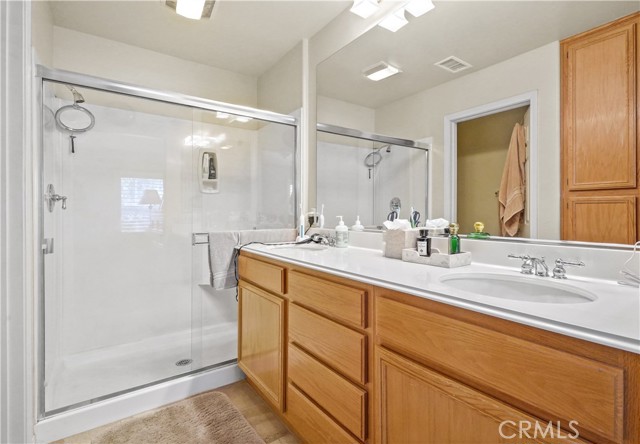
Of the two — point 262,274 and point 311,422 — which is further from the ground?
point 262,274

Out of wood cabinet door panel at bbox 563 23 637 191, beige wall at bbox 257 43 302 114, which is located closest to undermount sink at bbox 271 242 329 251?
beige wall at bbox 257 43 302 114

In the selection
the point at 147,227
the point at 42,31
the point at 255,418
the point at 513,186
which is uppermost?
the point at 42,31

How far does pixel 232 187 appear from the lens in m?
2.50

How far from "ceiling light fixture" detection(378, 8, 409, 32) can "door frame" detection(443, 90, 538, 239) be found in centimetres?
64

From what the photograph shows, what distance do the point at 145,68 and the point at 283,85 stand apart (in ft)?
3.52

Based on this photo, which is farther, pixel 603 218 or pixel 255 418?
pixel 255 418

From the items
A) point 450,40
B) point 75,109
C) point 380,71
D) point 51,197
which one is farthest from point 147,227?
point 450,40

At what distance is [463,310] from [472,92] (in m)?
1.01

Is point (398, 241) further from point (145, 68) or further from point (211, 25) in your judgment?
point (145, 68)

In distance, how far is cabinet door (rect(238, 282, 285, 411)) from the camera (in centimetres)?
147

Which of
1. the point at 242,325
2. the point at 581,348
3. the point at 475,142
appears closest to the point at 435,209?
the point at 475,142

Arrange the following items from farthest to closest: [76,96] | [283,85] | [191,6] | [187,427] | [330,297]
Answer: [283,85]
[76,96]
[191,6]
[187,427]
[330,297]

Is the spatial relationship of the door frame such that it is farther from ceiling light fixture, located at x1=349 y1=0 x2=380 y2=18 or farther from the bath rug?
the bath rug

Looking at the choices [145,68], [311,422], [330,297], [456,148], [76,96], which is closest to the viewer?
→ [330,297]
